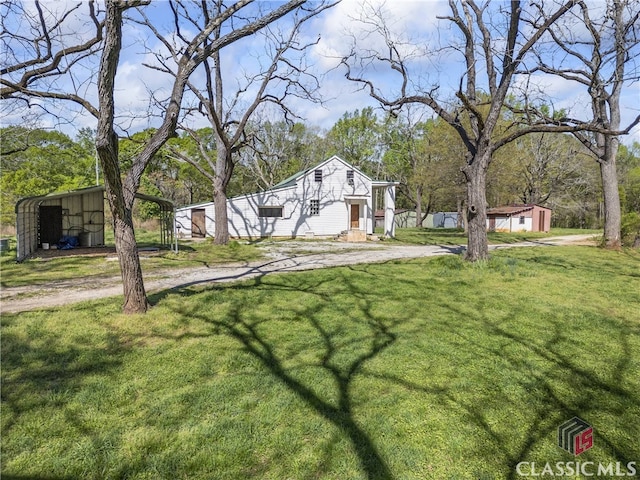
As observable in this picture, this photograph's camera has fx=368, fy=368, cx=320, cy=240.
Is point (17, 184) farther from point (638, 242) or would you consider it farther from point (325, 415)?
point (638, 242)

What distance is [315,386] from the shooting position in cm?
385

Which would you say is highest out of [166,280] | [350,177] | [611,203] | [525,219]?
[350,177]

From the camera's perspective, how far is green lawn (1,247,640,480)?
279cm

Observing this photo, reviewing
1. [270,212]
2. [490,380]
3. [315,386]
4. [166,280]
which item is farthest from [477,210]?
[270,212]

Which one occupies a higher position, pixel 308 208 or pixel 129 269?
pixel 308 208

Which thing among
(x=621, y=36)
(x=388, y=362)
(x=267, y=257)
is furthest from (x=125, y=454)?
(x=621, y=36)

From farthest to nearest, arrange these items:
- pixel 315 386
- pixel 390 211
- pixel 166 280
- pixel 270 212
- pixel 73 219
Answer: pixel 390 211 < pixel 270 212 < pixel 73 219 < pixel 166 280 < pixel 315 386

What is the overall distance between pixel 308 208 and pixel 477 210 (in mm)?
13558

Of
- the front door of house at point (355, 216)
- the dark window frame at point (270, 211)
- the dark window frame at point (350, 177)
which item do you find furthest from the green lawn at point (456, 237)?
the dark window frame at point (270, 211)

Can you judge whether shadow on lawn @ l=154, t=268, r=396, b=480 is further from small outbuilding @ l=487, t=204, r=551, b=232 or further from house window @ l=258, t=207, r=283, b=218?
small outbuilding @ l=487, t=204, r=551, b=232

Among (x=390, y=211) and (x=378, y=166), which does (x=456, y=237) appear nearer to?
(x=390, y=211)

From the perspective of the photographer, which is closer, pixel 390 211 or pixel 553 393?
pixel 553 393

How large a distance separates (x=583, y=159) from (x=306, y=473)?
3833cm

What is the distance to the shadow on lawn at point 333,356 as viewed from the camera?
9.57 feet
